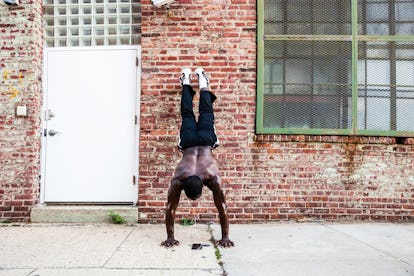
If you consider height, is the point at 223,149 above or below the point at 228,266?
above

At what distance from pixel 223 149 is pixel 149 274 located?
2.50 m

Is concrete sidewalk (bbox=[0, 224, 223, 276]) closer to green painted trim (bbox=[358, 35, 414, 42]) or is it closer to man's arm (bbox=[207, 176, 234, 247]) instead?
man's arm (bbox=[207, 176, 234, 247])

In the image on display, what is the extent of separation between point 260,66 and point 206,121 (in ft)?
4.61

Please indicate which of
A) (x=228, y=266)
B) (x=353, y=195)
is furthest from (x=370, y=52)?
(x=228, y=266)

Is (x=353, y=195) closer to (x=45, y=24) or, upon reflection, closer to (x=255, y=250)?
(x=255, y=250)

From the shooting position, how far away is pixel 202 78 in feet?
16.6

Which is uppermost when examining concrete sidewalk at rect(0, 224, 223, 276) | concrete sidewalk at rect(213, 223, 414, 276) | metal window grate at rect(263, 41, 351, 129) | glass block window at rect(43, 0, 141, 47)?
glass block window at rect(43, 0, 141, 47)

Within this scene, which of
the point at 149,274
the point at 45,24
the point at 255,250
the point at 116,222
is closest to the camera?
the point at 149,274

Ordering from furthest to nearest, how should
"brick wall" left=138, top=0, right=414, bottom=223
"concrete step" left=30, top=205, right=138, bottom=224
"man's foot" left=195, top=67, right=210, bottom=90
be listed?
"brick wall" left=138, top=0, right=414, bottom=223 → "concrete step" left=30, top=205, right=138, bottom=224 → "man's foot" left=195, top=67, right=210, bottom=90

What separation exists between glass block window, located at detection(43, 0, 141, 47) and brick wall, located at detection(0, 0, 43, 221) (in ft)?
1.02

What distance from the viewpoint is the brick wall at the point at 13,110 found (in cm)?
556

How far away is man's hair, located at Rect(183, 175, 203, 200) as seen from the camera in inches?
159

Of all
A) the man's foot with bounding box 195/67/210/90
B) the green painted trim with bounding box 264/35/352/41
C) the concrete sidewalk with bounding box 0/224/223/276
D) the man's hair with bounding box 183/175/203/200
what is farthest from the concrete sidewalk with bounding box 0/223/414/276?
the green painted trim with bounding box 264/35/352/41

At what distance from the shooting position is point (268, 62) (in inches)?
221
